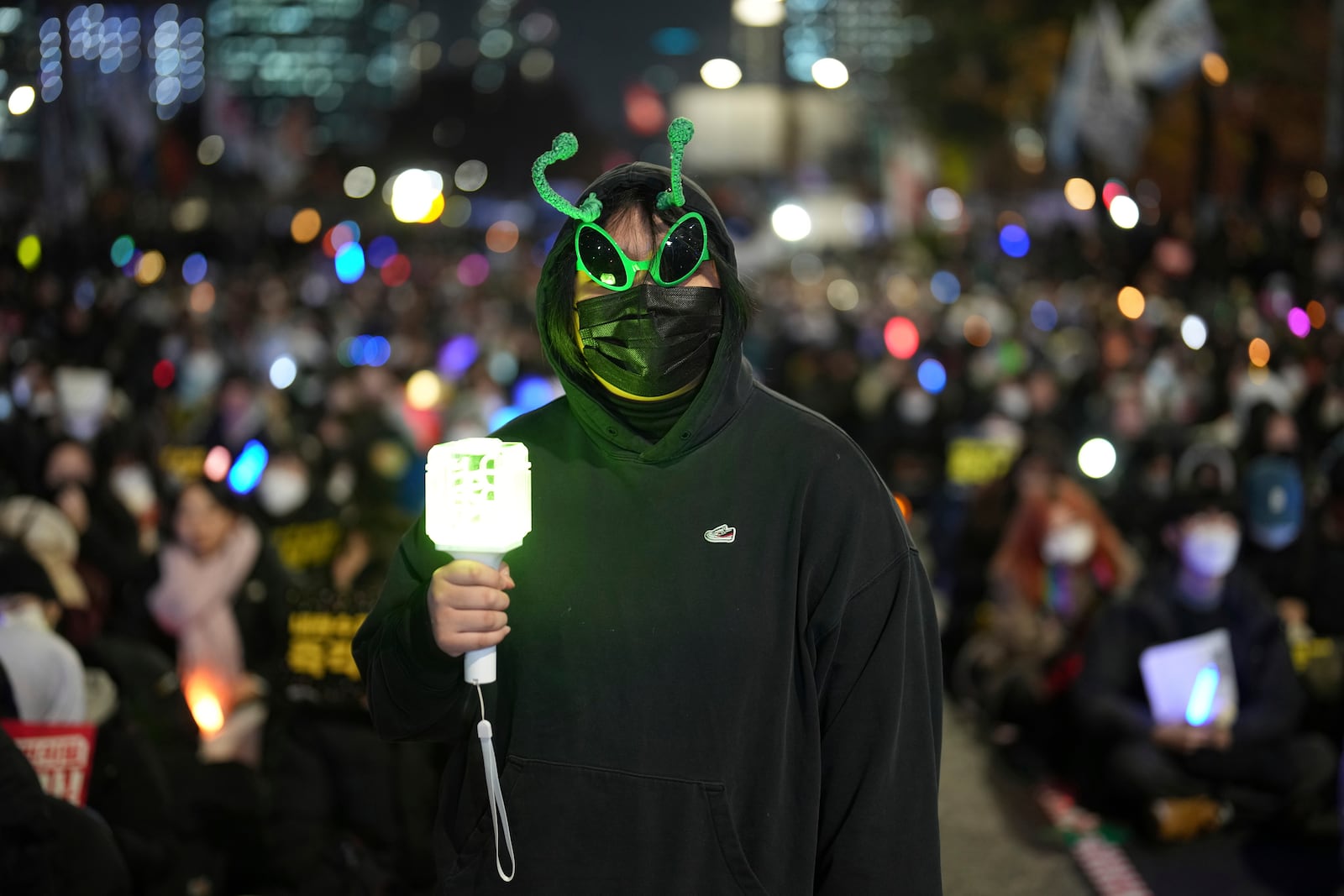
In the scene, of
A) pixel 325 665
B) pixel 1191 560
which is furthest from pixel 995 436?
pixel 325 665

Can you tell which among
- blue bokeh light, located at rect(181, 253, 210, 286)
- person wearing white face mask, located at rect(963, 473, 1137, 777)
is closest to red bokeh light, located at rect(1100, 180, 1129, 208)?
person wearing white face mask, located at rect(963, 473, 1137, 777)

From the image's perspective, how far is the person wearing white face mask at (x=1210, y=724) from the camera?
6.76m

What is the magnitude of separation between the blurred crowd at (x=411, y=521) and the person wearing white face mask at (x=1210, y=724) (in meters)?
0.02

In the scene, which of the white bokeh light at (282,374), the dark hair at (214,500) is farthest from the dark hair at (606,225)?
the white bokeh light at (282,374)

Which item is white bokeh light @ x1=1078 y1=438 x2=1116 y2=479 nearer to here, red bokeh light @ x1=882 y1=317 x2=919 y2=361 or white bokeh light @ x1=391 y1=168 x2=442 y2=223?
red bokeh light @ x1=882 y1=317 x2=919 y2=361

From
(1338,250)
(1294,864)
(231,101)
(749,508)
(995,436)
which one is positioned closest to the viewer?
(749,508)

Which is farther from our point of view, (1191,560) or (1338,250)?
(1338,250)

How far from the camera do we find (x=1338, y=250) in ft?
58.4

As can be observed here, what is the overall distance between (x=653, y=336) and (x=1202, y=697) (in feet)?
17.3

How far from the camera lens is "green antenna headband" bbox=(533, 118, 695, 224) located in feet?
8.09

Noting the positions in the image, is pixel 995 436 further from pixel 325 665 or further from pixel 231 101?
pixel 231 101

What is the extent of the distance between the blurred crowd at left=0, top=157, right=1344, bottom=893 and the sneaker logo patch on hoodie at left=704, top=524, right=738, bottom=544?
53 cm

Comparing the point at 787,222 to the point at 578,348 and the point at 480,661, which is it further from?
the point at 480,661

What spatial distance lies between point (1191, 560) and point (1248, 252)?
46.4 ft
